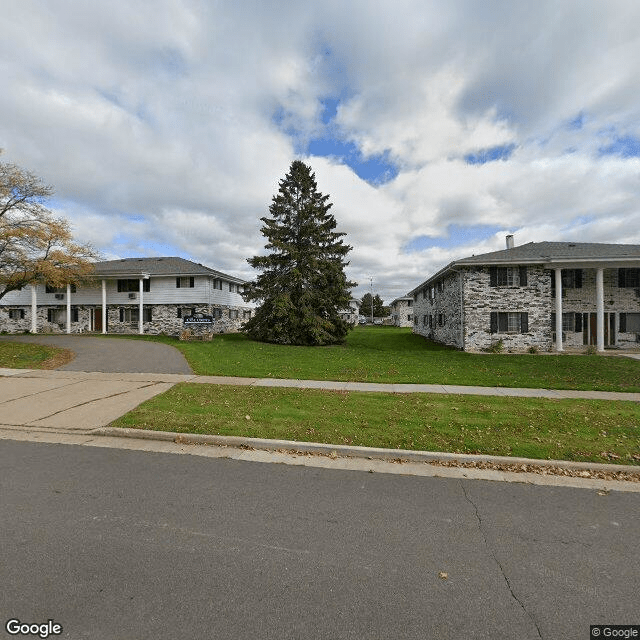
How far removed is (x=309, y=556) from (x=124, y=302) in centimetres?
3317

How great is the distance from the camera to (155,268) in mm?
32438

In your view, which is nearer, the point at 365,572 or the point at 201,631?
the point at 201,631

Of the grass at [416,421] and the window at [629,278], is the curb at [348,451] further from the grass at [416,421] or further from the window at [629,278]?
the window at [629,278]

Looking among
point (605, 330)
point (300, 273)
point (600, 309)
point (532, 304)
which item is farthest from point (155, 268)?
point (605, 330)

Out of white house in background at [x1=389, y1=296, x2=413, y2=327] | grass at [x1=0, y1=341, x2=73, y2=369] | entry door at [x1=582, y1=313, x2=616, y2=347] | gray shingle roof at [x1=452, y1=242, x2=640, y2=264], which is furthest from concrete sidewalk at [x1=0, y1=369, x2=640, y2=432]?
white house in background at [x1=389, y1=296, x2=413, y2=327]

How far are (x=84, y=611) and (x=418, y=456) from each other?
460 centimetres

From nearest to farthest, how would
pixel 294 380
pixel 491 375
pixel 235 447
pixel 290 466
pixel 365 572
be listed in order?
pixel 365 572 < pixel 290 466 < pixel 235 447 < pixel 294 380 < pixel 491 375

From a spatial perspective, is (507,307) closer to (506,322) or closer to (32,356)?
(506,322)

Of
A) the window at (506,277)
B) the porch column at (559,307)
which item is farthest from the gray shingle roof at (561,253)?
the porch column at (559,307)

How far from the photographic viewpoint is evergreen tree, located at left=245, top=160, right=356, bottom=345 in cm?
2542

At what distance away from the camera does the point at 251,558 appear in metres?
3.37

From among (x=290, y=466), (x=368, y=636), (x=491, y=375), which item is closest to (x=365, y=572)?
(x=368, y=636)

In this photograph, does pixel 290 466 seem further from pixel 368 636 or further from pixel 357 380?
pixel 357 380

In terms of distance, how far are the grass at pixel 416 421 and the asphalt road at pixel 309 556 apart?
4.33ft
